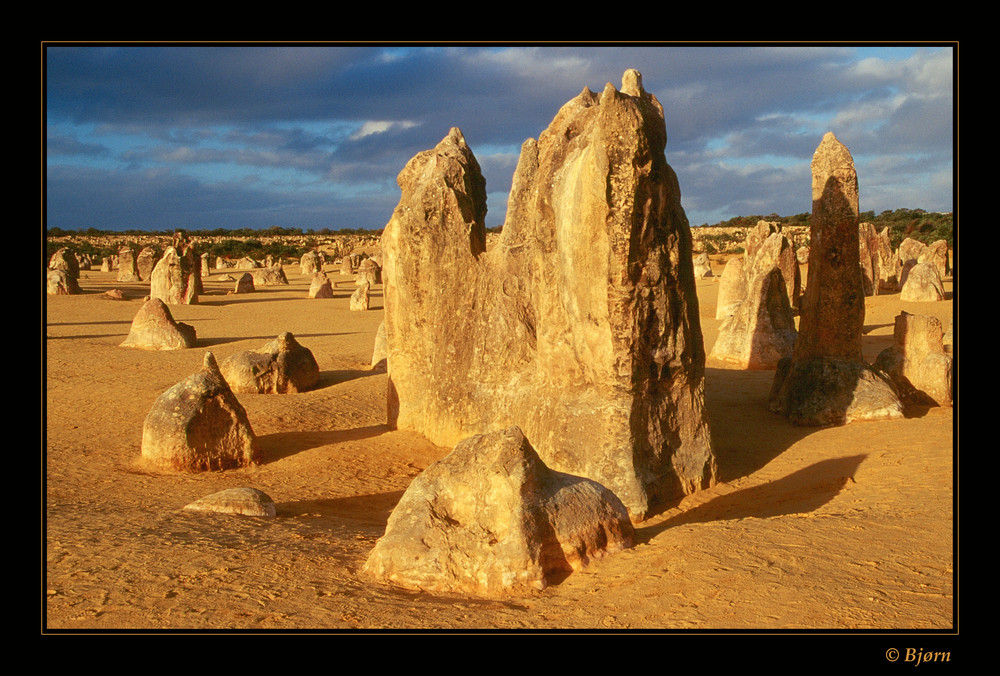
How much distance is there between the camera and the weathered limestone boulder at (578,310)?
6.61 m

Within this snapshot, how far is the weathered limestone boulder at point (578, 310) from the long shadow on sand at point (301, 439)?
551 mm

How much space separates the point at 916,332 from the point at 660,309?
4711mm

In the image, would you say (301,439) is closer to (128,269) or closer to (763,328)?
(763,328)

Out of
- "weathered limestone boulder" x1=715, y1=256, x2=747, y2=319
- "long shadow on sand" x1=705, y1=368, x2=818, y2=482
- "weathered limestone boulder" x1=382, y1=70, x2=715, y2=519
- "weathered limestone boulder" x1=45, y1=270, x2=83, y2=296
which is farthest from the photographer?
"weathered limestone boulder" x1=45, y1=270, x2=83, y2=296

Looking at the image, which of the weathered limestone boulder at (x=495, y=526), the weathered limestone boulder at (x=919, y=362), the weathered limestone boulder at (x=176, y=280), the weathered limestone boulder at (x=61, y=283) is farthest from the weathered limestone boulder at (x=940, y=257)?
the weathered limestone boulder at (x=61, y=283)

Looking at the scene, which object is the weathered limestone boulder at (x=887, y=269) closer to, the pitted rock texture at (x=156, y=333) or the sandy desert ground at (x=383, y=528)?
the sandy desert ground at (x=383, y=528)

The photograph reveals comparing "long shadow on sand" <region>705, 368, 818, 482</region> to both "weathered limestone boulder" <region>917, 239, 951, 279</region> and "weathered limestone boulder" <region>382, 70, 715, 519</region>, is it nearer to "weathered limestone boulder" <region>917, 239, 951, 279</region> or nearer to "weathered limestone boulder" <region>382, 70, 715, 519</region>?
"weathered limestone boulder" <region>382, 70, 715, 519</region>

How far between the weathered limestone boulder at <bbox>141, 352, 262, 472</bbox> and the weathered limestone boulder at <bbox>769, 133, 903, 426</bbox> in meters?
5.99

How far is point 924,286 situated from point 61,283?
2231 cm

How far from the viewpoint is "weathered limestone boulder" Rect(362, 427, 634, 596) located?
170 inches

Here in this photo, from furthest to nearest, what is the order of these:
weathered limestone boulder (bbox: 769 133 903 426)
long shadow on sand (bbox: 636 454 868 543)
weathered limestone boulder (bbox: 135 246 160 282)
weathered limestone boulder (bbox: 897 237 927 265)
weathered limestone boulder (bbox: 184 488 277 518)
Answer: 1. weathered limestone boulder (bbox: 135 246 160 282)
2. weathered limestone boulder (bbox: 897 237 927 265)
3. weathered limestone boulder (bbox: 769 133 903 426)
4. long shadow on sand (bbox: 636 454 868 543)
5. weathered limestone boulder (bbox: 184 488 277 518)

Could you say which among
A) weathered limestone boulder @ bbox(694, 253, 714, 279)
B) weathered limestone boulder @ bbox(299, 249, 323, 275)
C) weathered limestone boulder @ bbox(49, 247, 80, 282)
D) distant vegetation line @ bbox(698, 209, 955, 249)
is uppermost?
distant vegetation line @ bbox(698, 209, 955, 249)

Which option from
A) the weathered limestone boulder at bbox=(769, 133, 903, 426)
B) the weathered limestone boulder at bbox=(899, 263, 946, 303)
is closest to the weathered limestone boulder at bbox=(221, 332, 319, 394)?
the weathered limestone boulder at bbox=(769, 133, 903, 426)

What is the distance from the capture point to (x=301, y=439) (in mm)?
8727
